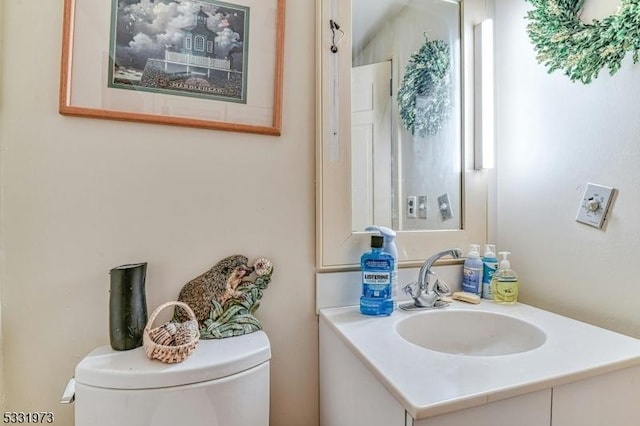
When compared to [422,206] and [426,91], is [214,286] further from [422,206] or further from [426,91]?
[426,91]

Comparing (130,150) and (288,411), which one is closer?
(130,150)

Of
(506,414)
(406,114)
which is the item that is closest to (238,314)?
(506,414)

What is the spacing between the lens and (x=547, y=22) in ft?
3.09

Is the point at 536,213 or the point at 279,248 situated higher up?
the point at 536,213

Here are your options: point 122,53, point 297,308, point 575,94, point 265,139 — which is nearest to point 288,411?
point 297,308

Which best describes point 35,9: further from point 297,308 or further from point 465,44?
point 465,44

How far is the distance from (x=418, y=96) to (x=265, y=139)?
0.58 metres

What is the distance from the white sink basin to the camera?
876mm

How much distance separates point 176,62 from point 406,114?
2.44 ft

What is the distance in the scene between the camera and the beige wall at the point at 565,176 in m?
0.79

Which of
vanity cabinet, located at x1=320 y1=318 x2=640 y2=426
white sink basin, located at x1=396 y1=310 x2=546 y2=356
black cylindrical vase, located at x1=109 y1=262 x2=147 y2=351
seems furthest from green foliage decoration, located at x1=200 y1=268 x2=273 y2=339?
white sink basin, located at x1=396 y1=310 x2=546 y2=356

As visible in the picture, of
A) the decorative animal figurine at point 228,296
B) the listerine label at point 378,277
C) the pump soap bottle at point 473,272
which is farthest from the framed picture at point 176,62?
the pump soap bottle at point 473,272

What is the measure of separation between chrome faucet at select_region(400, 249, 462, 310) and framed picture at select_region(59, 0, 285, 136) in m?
0.62

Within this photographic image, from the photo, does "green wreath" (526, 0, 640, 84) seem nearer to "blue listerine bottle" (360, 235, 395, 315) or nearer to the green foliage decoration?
"blue listerine bottle" (360, 235, 395, 315)
